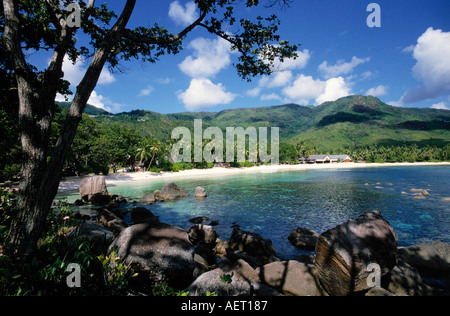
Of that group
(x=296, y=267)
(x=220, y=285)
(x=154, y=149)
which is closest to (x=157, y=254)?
(x=220, y=285)

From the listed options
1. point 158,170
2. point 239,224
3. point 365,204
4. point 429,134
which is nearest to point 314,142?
point 429,134

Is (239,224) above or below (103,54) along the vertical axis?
below

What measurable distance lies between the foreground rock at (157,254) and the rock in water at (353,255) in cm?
392

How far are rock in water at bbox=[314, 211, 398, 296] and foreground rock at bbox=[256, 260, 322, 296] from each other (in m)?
0.32

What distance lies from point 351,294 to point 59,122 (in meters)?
36.5

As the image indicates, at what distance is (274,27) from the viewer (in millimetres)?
6844

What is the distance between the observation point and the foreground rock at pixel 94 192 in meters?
22.2

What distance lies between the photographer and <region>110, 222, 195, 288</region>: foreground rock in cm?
508

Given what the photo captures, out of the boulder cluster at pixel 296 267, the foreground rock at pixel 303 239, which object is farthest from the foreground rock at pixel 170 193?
the boulder cluster at pixel 296 267

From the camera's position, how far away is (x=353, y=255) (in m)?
5.48
